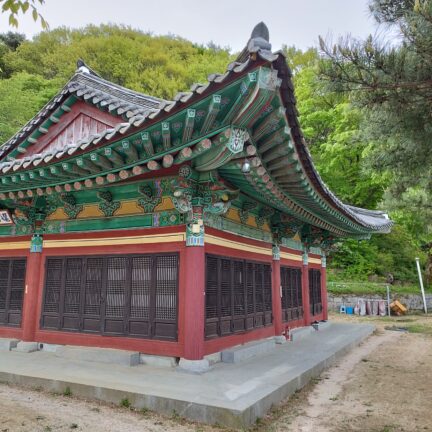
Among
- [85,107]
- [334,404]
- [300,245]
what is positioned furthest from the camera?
[300,245]

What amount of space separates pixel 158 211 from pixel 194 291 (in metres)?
1.76

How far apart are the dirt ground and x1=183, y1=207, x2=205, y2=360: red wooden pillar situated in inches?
63.4

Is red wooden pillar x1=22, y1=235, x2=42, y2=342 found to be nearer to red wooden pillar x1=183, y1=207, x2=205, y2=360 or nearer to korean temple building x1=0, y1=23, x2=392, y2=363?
korean temple building x1=0, y1=23, x2=392, y2=363

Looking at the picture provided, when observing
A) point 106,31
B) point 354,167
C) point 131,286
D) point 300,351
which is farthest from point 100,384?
point 106,31

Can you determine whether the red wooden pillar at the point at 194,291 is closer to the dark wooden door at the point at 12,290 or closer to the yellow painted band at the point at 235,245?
the yellow painted band at the point at 235,245

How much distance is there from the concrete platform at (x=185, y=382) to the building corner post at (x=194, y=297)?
1.00 feet

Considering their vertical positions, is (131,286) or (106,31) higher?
(106,31)

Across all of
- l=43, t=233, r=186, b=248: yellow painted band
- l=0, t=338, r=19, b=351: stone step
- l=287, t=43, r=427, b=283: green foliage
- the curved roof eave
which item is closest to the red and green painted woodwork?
the curved roof eave

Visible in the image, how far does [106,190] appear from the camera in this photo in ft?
25.7

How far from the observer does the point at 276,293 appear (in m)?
10.4

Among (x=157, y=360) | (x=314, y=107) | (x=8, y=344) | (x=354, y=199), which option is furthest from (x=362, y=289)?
(x=8, y=344)

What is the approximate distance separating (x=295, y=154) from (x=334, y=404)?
162 inches

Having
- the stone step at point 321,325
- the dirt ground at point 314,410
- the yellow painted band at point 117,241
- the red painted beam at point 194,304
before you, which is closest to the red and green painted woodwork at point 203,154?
the yellow painted band at point 117,241

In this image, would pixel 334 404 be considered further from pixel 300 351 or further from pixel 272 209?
pixel 272 209
